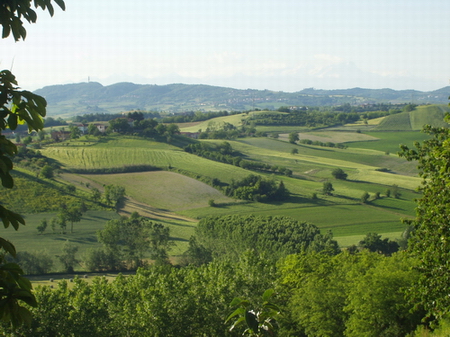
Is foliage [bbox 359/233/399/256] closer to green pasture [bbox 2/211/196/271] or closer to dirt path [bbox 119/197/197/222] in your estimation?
green pasture [bbox 2/211/196/271]

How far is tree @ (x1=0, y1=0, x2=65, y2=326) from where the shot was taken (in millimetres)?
4633

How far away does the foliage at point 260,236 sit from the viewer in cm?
5475

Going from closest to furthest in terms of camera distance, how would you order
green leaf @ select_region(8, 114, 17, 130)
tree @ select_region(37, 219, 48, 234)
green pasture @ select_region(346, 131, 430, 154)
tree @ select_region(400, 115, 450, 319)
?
green leaf @ select_region(8, 114, 17, 130) < tree @ select_region(400, 115, 450, 319) < tree @ select_region(37, 219, 48, 234) < green pasture @ select_region(346, 131, 430, 154)

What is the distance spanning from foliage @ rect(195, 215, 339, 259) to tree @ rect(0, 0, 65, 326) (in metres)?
49.0

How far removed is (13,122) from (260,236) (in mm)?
52399

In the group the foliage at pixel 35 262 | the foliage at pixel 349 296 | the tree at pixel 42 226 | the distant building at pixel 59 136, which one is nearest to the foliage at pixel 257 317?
the foliage at pixel 349 296

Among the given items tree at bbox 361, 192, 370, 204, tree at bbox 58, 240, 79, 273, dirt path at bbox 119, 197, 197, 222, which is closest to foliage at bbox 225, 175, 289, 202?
tree at bbox 361, 192, 370, 204

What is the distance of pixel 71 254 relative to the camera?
5291 centimetres

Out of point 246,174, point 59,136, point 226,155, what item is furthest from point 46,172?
point 226,155

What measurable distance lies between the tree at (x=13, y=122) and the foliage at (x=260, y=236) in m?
49.0

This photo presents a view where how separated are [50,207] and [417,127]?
4920 inches

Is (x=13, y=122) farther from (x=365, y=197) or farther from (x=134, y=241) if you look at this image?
(x=365, y=197)

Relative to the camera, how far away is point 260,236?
56.3m

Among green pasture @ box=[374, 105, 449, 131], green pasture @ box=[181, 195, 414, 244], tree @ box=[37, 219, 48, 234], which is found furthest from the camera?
green pasture @ box=[374, 105, 449, 131]
